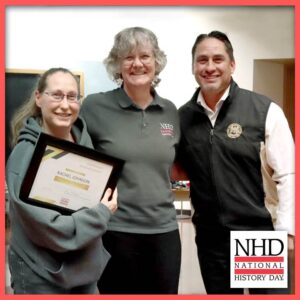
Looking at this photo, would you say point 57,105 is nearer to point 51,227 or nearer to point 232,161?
point 51,227

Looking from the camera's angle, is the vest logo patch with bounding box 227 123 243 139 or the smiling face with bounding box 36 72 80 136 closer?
the smiling face with bounding box 36 72 80 136

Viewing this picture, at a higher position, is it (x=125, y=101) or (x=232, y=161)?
(x=125, y=101)

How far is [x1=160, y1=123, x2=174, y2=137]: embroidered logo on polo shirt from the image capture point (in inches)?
57.0

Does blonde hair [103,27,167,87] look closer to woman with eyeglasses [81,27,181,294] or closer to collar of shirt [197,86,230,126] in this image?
woman with eyeglasses [81,27,181,294]

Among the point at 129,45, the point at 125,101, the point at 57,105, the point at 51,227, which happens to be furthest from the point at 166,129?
the point at 51,227

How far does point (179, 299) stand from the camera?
1352 millimetres

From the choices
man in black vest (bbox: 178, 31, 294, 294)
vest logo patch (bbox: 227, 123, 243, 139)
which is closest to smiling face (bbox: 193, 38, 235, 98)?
man in black vest (bbox: 178, 31, 294, 294)

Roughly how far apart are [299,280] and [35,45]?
1.56m

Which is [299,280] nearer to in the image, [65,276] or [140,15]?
[65,276]

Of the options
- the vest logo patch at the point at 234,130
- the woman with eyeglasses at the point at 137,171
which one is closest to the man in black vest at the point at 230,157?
the vest logo patch at the point at 234,130

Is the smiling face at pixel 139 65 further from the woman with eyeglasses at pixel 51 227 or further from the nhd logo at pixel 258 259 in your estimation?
the nhd logo at pixel 258 259

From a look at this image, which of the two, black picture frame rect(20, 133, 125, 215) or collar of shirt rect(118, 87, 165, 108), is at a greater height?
collar of shirt rect(118, 87, 165, 108)

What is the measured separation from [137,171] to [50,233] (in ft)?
1.36

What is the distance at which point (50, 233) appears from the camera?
1.03 metres
